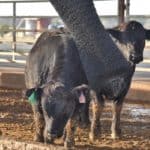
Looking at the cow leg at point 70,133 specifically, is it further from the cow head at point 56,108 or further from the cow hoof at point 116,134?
the cow hoof at point 116,134

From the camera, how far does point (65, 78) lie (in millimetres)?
6219

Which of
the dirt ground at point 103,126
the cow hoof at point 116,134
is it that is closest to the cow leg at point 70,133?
the dirt ground at point 103,126

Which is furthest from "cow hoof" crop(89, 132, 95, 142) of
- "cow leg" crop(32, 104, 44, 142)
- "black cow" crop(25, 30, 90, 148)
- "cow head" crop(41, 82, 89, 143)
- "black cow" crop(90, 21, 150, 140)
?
"cow head" crop(41, 82, 89, 143)

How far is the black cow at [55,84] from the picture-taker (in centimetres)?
582

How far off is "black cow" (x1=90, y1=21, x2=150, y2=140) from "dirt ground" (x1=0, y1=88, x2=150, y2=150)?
0.19 metres

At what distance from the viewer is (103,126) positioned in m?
8.13

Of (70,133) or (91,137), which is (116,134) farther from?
(70,133)

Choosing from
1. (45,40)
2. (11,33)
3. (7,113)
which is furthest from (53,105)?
(11,33)

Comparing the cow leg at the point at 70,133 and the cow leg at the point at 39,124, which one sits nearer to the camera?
the cow leg at the point at 70,133

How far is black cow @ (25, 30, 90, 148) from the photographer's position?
5824 millimetres

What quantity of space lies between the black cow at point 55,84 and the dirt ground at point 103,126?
0.42 m

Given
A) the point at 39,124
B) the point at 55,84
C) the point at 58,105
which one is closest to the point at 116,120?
the point at 39,124

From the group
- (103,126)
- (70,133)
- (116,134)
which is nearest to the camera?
(70,133)

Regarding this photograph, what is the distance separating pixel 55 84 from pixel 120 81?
5.78 ft
